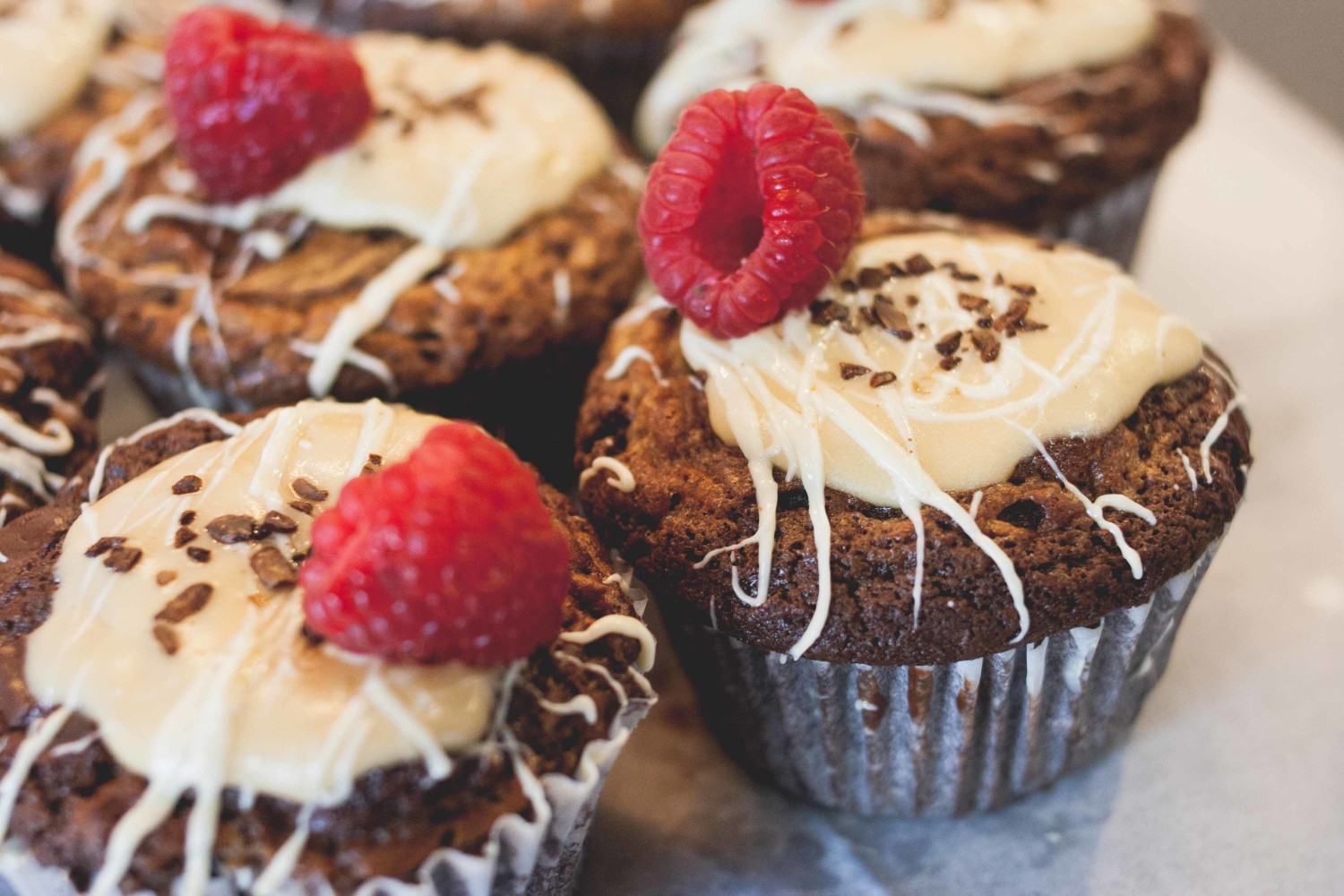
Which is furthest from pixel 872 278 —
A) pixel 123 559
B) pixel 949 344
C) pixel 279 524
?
pixel 123 559

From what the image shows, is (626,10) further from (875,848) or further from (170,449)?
(875,848)

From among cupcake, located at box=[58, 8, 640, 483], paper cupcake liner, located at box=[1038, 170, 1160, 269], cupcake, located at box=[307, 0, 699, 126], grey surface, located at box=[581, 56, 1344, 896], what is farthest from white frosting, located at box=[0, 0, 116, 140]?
paper cupcake liner, located at box=[1038, 170, 1160, 269]

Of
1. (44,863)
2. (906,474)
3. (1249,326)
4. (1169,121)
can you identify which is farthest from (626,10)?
(44,863)

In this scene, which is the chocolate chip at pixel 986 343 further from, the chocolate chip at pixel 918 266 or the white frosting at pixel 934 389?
the chocolate chip at pixel 918 266

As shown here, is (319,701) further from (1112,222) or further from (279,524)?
(1112,222)

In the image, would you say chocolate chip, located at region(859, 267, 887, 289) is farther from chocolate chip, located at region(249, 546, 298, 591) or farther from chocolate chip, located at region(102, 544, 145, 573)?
chocolate chip, located at region(102, 544, 145, 573)

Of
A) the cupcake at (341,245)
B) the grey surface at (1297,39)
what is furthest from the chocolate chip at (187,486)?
the grey surface at (1297,39)
